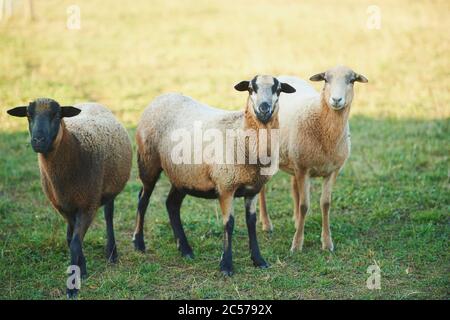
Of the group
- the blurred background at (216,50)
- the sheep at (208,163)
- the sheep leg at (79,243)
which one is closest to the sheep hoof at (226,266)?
the sheep at (208,163)

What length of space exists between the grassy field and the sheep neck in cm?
126

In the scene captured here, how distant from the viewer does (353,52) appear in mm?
17656

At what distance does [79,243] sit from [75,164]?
0.82 meters

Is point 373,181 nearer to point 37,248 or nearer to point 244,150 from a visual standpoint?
point 244,150

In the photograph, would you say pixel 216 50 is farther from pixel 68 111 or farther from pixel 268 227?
pixel 68 111

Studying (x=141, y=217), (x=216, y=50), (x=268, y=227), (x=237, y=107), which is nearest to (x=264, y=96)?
(x=141, y=217)

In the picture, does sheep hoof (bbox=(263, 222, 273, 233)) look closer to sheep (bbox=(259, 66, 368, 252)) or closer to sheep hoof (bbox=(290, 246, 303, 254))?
sheep (bbox=(259, 66, 368, 252))

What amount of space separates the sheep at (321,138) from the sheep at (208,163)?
0.82 m

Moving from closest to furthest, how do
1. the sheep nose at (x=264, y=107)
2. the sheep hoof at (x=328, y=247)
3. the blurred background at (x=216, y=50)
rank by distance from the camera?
the sheep nose at (x=264, y=107) → the sheep hoof at (x=328, y=247) → the blurred background at (x=216, y=50)

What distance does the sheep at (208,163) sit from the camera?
6.71 meters

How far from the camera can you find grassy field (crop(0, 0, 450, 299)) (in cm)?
667

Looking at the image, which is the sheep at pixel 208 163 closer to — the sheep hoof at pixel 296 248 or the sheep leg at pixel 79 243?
the sheep hoof at pixel 296 248

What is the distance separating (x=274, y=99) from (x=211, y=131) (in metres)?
0.90
